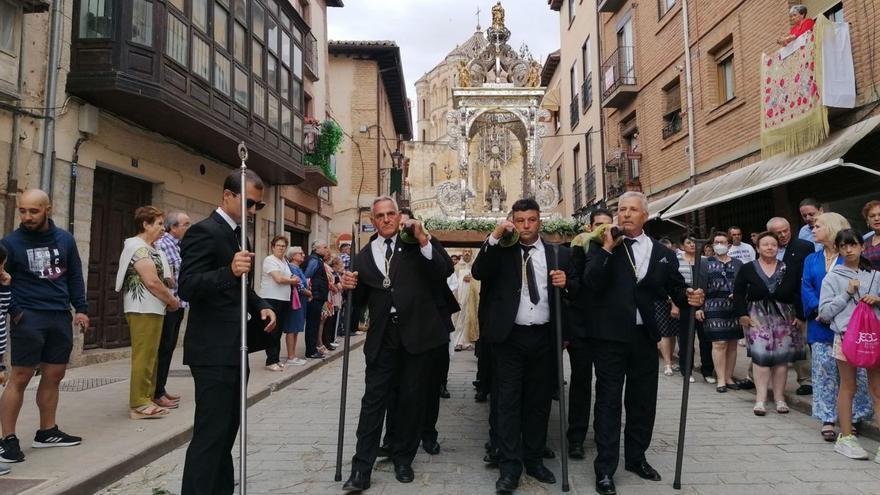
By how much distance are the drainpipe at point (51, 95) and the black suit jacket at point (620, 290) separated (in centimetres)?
793

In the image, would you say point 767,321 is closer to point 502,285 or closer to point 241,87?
point 502,285

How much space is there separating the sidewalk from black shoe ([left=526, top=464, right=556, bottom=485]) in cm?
298

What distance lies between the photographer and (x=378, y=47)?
2667 cm

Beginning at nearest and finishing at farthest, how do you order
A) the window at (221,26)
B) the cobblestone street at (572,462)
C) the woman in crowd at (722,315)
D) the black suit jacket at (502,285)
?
the cobblestone street at (572,462)
the black suit jacket at (502,285)
the woman in crowd at (722,315)
the window at (221,26)

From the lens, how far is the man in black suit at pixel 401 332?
4.17 meters

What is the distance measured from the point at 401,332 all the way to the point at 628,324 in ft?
5.23

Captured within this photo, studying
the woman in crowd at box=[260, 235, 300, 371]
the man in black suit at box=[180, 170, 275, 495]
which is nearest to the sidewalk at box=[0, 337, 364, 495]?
the woman in crowd at box=[260, 235, 300, 371]

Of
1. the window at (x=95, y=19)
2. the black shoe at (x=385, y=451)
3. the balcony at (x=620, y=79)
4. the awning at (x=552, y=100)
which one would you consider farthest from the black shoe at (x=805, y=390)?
the awning at (x=552, y=100)

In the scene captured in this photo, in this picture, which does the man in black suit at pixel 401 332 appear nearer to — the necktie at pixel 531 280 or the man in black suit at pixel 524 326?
the man in black suit at pixel 524 326

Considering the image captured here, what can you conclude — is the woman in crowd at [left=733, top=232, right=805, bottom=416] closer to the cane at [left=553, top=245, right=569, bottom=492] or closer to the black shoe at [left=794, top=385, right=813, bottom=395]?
the black shoe at [left=794, top=385, right=813, bottom=395]

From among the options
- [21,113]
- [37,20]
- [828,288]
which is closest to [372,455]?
[828,288]

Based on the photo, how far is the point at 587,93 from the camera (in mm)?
22359

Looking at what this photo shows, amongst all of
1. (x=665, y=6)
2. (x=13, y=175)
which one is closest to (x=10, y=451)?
(x=13, y=175)

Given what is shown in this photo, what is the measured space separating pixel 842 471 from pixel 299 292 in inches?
291
